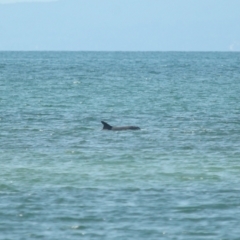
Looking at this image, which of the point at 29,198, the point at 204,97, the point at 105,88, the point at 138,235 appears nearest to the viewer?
the point at 138,235

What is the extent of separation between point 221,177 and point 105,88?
49794 millimetres

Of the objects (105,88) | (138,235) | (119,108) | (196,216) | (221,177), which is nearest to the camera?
(138,235)

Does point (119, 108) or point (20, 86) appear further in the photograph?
point (20, 86)

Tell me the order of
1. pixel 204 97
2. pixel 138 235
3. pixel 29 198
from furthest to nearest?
pixel 204 97
pixel 29 198
pixel 138 235

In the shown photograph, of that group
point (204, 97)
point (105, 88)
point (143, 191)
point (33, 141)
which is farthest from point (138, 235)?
point (105, 88)

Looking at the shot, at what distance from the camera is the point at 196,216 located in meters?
21.8

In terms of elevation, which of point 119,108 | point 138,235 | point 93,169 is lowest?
point 138,235

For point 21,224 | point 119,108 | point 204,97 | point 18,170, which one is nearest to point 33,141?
point 18,170

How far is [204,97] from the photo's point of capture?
208ft

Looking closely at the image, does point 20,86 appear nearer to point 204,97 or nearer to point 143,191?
point 204,97

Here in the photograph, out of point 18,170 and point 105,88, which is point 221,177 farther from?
point 105,88

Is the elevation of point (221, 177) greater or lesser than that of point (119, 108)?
lesser

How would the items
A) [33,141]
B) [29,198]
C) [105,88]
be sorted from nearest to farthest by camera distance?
[29,198] → [33,141] → [105,88]

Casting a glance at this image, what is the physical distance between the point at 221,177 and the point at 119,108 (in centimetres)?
2678
